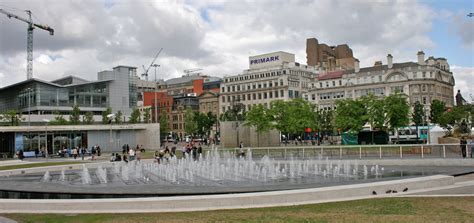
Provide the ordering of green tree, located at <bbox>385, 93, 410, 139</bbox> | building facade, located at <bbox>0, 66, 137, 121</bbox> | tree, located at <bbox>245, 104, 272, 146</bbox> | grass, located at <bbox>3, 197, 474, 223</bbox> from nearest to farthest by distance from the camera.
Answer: grass, located at <bbox>3, 197, 474, 223</bbox> < green tree, located at <bbox>385, 93, 410, 139</bbox> < tree, located at <bbox>245, 104, 272, 146</bbox> < building facade, located at <bbox>0, 66, 137, 121</bbox>

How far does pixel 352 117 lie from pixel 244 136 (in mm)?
15938

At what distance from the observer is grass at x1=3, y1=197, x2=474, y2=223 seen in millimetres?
13023

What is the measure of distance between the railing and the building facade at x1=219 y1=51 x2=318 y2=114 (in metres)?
78.9

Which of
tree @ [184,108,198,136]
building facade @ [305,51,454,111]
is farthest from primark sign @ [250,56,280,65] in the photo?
tree @ [184,108,198,136]

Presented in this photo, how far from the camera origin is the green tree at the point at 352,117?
66188 millimetres

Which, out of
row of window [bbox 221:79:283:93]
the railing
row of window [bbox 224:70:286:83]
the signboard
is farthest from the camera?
the signboard

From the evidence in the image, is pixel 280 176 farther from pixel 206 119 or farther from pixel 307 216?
pixel 206 119

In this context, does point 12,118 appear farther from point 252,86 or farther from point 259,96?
point 252,86

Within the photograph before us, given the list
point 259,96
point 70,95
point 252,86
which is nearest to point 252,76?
point 252,86

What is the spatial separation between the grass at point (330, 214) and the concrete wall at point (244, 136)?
166ft

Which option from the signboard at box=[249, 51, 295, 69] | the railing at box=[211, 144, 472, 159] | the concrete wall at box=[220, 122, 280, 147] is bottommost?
the railing at box=[211, 144, 472, 159]

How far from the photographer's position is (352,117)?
67375mm

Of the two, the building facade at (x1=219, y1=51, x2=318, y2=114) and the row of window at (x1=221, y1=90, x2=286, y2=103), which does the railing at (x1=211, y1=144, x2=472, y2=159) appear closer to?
the row of window at (x1=221, y1=90, x2=286, y2=103)

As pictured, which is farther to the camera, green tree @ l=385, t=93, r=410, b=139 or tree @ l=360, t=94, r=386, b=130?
tree @ l=360, t=94, r=386, b=130
